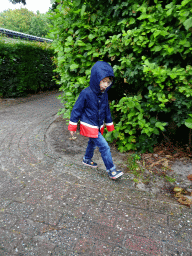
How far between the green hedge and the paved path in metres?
5.88

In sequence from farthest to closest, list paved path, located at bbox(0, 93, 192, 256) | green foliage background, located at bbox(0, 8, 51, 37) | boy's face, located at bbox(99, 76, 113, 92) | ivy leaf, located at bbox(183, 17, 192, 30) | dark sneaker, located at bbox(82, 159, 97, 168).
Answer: green foliage background, located at bbox(0, 8, 51, 37) < dark sneaker, located at bbox(82, 159, 97, 168) < boy's face, located at bbox(99, 76, 113, 92) < ivy leaf, located at bbox(183, 17, 192, 30) < paved path, located at bbox(0, 93, 192, 256)

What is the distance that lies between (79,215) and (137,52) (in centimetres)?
259

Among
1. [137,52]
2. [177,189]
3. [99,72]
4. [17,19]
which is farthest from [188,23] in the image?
[17,19]

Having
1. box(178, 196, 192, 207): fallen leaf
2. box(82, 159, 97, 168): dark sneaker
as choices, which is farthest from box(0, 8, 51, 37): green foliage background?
box(178, 196, 192, 207): fallen leaf

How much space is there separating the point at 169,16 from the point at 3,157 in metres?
3.78

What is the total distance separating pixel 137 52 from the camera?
9.50 ft

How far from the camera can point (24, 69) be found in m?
8.62

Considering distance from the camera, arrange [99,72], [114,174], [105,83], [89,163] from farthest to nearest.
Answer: [89,163]
[114,174]
[105,83]
[99,72]

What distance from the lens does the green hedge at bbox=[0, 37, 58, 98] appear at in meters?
7.78

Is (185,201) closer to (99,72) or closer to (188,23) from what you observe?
(99,72)

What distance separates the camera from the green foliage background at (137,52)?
254 cm

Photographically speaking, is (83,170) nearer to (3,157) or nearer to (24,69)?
(3,157)

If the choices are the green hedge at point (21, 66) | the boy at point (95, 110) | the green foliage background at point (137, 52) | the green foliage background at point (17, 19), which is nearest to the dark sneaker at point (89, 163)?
the boy at point (95, 110)

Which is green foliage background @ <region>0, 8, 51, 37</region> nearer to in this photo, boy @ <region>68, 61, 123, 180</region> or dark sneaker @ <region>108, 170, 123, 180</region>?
boy @ <region>68, 61, 123, 180</region>
